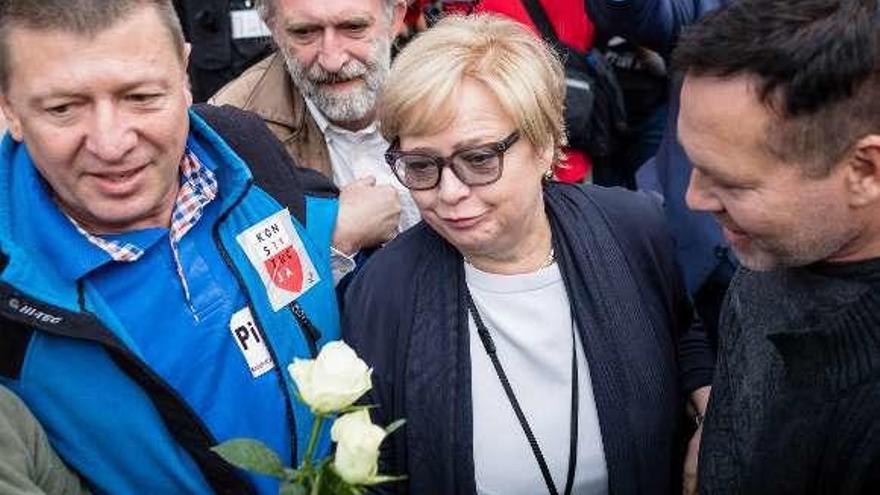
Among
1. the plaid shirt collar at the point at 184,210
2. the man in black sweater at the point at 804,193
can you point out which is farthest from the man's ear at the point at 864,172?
the plaid shirt collar at the point at 184,210

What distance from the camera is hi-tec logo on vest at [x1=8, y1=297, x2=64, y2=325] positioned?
1.77 meters

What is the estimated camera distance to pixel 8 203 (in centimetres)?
192

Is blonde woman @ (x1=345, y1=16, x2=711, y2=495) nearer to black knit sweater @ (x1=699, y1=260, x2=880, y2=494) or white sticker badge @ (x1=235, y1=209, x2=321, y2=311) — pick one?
white sticker badge @ (x1=235, y1=209, x2=321, y2=311)

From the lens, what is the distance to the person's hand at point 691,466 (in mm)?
2139

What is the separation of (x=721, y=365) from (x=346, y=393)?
0.87 metres

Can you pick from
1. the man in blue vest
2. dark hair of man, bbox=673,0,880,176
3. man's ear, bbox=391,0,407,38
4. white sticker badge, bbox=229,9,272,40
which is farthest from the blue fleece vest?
white sticker badge, bbox=229,9,272,40

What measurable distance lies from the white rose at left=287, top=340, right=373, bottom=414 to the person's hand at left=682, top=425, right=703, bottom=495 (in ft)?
3.29

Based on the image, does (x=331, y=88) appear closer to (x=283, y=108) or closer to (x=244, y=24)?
(x=283, y=108)

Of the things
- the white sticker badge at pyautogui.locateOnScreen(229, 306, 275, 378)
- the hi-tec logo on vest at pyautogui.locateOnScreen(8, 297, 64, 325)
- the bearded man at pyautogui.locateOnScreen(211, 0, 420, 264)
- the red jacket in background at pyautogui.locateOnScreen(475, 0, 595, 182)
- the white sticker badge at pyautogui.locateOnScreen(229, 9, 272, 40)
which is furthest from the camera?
the white sticker badge at pyautogui.locateOnScreen(229, 9, 272, 40)

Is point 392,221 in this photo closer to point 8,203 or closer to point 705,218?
point 8,203

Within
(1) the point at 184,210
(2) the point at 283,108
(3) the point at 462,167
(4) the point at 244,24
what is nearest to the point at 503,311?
(3) the point at 462,167

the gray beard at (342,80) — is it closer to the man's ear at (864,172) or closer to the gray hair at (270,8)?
the gray hair at (270,8)

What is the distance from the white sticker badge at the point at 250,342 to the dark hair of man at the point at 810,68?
100 cm

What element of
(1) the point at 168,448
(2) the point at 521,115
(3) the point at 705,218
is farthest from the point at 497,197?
(3) the point at 705,218
